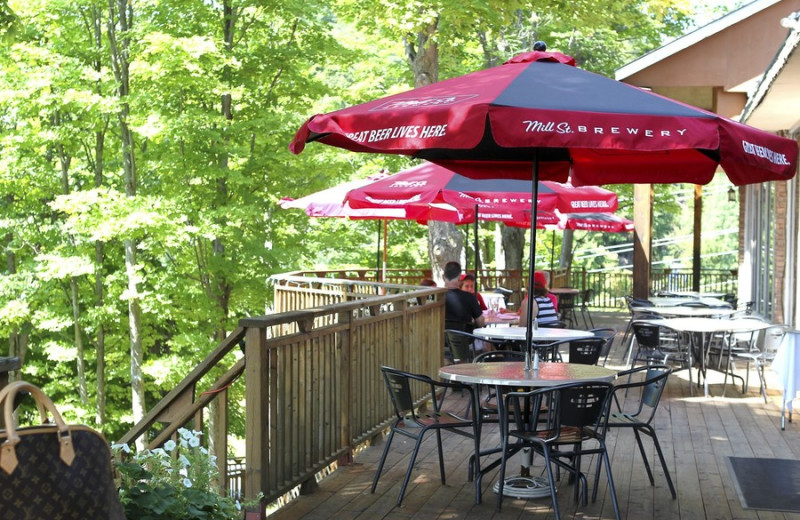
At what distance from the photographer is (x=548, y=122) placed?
203 inches

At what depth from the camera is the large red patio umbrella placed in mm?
5145

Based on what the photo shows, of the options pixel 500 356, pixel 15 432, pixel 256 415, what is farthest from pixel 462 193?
pixel 15 432

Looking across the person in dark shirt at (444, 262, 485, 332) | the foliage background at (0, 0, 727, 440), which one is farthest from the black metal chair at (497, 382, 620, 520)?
the foliage background at (0, 0, 727, 440)

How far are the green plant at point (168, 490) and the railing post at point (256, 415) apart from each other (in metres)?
1.18

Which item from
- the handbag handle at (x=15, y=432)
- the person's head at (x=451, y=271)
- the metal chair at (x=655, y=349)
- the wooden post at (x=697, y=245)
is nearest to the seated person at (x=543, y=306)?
the person's head at (x=451, y=271)

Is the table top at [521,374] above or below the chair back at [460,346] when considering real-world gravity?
above

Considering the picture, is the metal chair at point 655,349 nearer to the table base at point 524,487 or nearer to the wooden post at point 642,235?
the table base at point 524,487

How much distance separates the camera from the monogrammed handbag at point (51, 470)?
9.02ft

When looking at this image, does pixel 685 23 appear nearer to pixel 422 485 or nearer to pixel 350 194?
pixel 350 194

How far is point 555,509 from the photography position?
5.58 meters

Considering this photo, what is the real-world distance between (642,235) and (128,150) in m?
10.7

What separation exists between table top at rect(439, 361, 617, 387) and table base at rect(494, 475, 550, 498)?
Result: 2.46ft

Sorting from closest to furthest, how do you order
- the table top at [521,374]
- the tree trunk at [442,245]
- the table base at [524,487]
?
the table top at [521,374] → the table base at [524,487] → the tree trunk at [442,245]

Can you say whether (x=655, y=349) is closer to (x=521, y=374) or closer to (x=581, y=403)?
(x=521, y=374)
